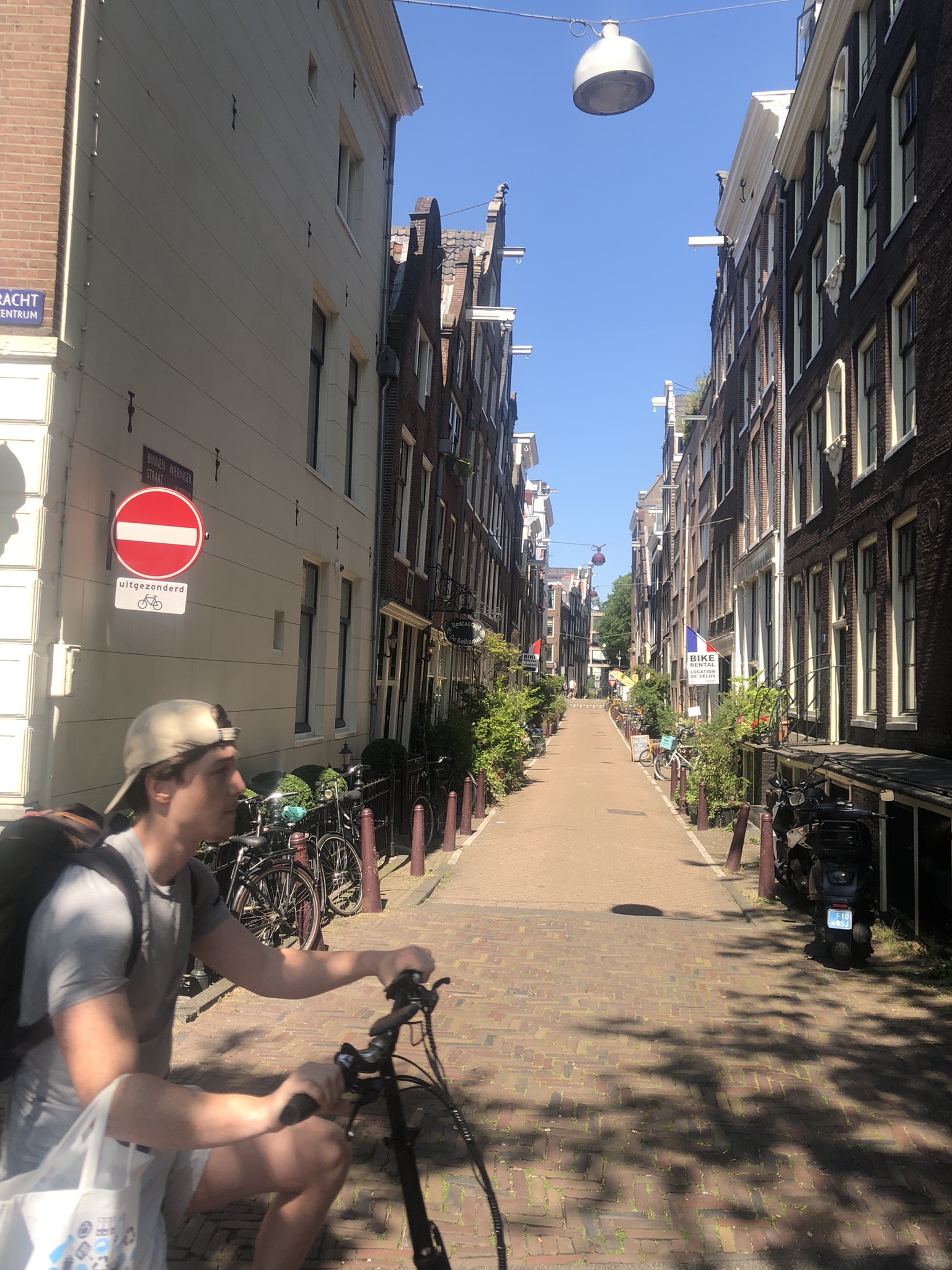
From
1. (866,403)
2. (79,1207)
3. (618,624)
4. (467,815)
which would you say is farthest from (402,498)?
(618,624)

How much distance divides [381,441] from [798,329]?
8.90m

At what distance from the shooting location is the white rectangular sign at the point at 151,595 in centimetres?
552

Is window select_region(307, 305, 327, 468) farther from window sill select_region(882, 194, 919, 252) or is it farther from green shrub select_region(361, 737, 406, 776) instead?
window sill select_region(882, 194, 919, 252)

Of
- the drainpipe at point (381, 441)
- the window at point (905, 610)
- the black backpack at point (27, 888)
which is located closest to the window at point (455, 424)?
the drainpipe at point (381, 441)

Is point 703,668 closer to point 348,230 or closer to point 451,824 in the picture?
point 451,824

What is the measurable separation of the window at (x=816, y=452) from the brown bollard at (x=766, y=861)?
8141mm

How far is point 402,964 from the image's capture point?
2.48 meters

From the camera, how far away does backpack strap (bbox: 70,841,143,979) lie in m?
2.07

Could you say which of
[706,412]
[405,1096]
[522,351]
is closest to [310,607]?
[405,1096]

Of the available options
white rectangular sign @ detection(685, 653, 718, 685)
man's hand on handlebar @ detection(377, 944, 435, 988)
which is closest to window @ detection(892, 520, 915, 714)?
white rectangular sign @ detection(685, 653, 718, 685)

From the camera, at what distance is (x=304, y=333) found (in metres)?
11.7

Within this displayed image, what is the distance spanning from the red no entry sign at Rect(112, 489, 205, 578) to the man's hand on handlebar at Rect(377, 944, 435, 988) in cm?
377

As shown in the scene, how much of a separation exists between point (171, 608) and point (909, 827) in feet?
20.9

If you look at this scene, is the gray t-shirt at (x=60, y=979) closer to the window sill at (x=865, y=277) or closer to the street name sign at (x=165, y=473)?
the street name sign at (x=165, y=473)
